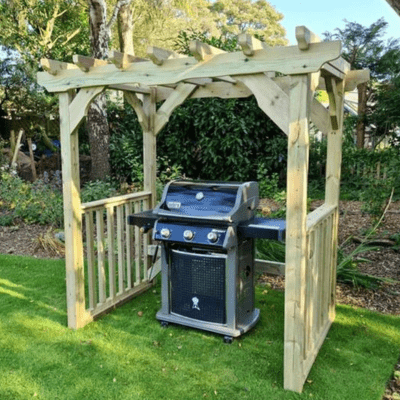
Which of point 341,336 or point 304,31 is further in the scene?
point 341,336

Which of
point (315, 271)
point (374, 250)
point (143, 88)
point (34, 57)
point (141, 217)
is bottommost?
point (374, 250)

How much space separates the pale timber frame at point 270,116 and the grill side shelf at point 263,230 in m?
0.24

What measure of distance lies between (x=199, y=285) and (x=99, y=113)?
4902mm

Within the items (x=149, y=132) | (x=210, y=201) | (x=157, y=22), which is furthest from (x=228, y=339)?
(x=157, y=22)

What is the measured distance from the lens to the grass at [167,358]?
2.60m

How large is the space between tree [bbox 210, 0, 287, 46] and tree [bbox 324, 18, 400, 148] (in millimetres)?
21102

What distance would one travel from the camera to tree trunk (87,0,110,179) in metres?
6.90

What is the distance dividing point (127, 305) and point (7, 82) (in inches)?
309

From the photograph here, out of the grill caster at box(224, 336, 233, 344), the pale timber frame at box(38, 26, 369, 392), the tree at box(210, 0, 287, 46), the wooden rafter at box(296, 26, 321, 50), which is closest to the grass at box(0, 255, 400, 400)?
the grill caster at box(224, 336, 233, 344)

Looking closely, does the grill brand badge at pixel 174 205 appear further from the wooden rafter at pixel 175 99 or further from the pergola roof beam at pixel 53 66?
the pergola roof beam at pixel 53 66

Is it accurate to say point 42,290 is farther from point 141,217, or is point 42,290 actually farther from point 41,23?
point 41,23

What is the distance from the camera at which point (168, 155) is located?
783 centimetres

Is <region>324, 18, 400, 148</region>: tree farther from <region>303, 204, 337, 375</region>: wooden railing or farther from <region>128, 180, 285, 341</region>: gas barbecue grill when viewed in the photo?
<region>128, 180, 285, 341</region>: gas barbecue grill

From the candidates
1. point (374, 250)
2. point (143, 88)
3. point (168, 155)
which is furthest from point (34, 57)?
point (374, 250)
